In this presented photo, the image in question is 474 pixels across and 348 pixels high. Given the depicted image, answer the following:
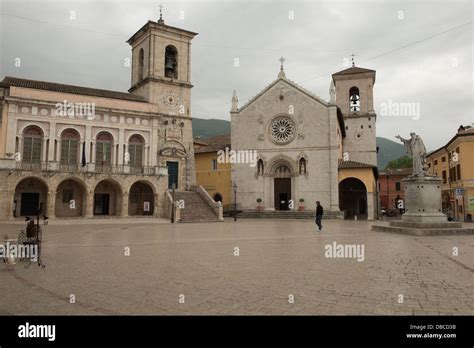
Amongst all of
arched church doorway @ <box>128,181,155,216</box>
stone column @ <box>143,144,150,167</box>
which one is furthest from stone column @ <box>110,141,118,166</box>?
arched church doorway @ <box>128,181,155,216</box>

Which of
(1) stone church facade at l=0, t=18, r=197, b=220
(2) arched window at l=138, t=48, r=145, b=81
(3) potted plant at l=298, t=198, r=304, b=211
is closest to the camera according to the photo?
(1) stone church facade at l=0, t=18, r=197, b=220

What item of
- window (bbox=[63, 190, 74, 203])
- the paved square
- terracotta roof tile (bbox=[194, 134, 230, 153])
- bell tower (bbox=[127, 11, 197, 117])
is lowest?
the paved square

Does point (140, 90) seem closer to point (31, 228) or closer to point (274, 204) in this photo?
point (274, 204)

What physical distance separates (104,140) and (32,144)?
5.59 meters

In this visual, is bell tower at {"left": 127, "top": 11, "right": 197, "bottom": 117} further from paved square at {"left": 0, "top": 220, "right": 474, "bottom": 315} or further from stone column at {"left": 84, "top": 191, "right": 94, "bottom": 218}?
paved square at {"left": 0, "top": 220, "right": 474, "bottom": 315}

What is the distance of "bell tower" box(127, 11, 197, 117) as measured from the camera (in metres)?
A: 36.0

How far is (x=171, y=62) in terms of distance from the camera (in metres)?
37.7

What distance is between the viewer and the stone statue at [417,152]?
17359 millimetres

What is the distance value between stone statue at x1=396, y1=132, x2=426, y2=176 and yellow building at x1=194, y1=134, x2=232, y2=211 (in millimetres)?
23322

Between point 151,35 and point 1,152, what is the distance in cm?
1745
